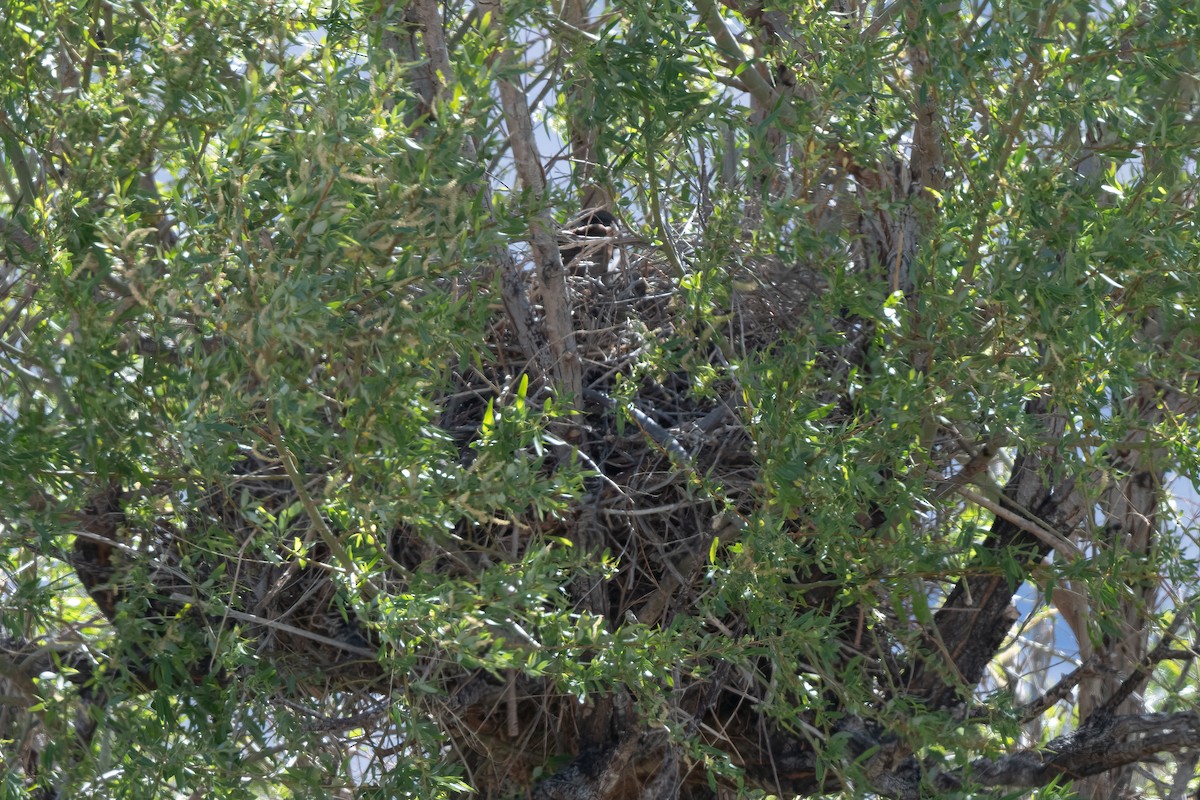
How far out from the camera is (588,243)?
3.50 metres

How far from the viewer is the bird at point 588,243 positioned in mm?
3465

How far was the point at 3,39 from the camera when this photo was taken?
7.35 feet

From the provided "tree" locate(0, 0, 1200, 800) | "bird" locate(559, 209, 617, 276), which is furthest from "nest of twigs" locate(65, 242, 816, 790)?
"bird" locate(559, 209, 617, 276)

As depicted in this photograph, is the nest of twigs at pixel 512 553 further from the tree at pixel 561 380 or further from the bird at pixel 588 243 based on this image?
the bird at pixel 588 243

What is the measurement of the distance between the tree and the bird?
0.62ft

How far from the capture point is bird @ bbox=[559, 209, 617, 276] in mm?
3465

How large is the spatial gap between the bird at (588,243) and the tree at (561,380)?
19 cm

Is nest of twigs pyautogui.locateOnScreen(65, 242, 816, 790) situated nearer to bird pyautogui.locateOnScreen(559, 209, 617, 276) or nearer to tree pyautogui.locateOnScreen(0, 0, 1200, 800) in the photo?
tree pyautogui.locateOnScreen(0, 0, 1200, 800)

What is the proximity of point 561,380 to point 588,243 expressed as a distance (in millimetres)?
558

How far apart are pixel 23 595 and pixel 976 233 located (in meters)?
1.84

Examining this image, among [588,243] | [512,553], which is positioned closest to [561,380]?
[512,553]

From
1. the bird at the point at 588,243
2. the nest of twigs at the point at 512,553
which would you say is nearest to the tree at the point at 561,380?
the nest of twigs at the point at 512,553

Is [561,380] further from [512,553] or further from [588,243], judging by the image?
[588,243]

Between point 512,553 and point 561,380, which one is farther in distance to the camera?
point 561,380
